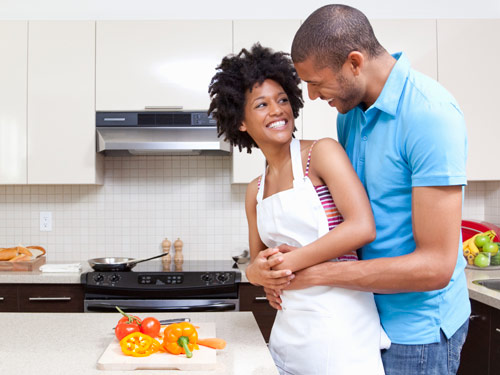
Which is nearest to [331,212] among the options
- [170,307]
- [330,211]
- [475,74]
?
[330,211]

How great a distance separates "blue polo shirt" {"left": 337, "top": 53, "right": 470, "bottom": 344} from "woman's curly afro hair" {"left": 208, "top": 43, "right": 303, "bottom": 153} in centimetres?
29

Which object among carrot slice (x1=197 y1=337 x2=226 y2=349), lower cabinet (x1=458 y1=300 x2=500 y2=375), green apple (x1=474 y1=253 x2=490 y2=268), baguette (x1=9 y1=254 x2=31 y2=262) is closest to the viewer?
carrot slice (x1=197 y1=337 x2=226 y2=349)

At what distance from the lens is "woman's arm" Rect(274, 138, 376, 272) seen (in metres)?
1.23

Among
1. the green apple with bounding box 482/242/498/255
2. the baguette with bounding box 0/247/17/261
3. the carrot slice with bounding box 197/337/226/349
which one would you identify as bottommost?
the carrot slice with bounding box 197/337/226/349

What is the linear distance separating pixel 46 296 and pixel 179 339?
180 cm

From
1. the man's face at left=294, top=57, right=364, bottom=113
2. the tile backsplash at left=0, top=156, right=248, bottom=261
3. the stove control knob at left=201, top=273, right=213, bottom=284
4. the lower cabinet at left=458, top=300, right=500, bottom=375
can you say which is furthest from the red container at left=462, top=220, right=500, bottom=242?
the man's face at left=294, top=57, right=364, bottom=113

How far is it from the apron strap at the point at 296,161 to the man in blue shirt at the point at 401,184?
6.6 inches

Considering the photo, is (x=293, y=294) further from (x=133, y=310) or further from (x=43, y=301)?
(x=43, y=301)

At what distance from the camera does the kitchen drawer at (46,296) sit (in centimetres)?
278

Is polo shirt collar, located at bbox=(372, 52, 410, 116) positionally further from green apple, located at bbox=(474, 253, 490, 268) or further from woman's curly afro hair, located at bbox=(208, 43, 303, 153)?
green apple, located at bbox=(474, 253, 490, 268)

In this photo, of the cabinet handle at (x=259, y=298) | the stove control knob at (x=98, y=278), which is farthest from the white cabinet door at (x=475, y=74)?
the stove control knob at (x=98, y=278)

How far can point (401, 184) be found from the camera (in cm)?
121

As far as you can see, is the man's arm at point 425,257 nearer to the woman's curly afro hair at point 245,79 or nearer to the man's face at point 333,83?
the man's face at point 333,83

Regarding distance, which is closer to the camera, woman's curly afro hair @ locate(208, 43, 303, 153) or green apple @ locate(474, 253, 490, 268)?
woman's curly afro hair @ locate(208, 43, 303, 153)
